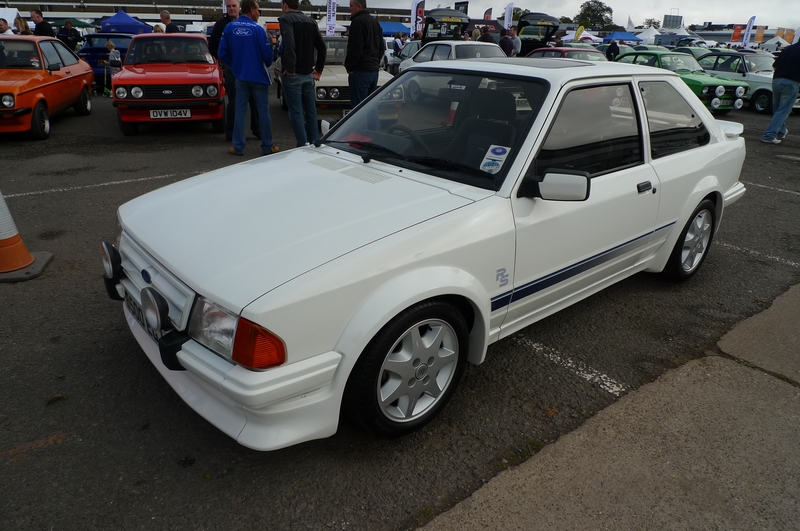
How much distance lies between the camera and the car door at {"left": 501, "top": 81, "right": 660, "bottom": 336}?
8.82ft

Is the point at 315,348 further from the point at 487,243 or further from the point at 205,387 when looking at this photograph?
the point at 487,243

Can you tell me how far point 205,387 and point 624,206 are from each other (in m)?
2.42

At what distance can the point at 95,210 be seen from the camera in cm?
545

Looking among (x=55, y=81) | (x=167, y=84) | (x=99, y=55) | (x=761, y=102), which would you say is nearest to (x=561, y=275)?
(x=167, y=84)

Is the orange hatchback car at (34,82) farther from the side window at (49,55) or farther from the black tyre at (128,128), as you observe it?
the black tyre at (128,128)

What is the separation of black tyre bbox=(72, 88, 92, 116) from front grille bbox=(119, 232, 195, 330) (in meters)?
9.49

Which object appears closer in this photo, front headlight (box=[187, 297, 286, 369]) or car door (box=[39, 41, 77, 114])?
front headlight (box=[187, 297, 286, 369])

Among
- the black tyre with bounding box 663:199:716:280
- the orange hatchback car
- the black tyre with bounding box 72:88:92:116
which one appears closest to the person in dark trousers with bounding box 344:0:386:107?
the orange hatchback car

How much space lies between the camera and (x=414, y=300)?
218cm

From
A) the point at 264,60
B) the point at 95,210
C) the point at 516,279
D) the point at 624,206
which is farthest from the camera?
the point at 264,60

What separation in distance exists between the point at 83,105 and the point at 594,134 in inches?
416

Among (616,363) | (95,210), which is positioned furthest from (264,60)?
(616,363)

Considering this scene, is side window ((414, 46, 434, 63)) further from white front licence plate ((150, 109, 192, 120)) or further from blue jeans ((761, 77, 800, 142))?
blue jeans ((761, 77, 800, 142))

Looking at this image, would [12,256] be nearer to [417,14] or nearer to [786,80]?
[786,80]
